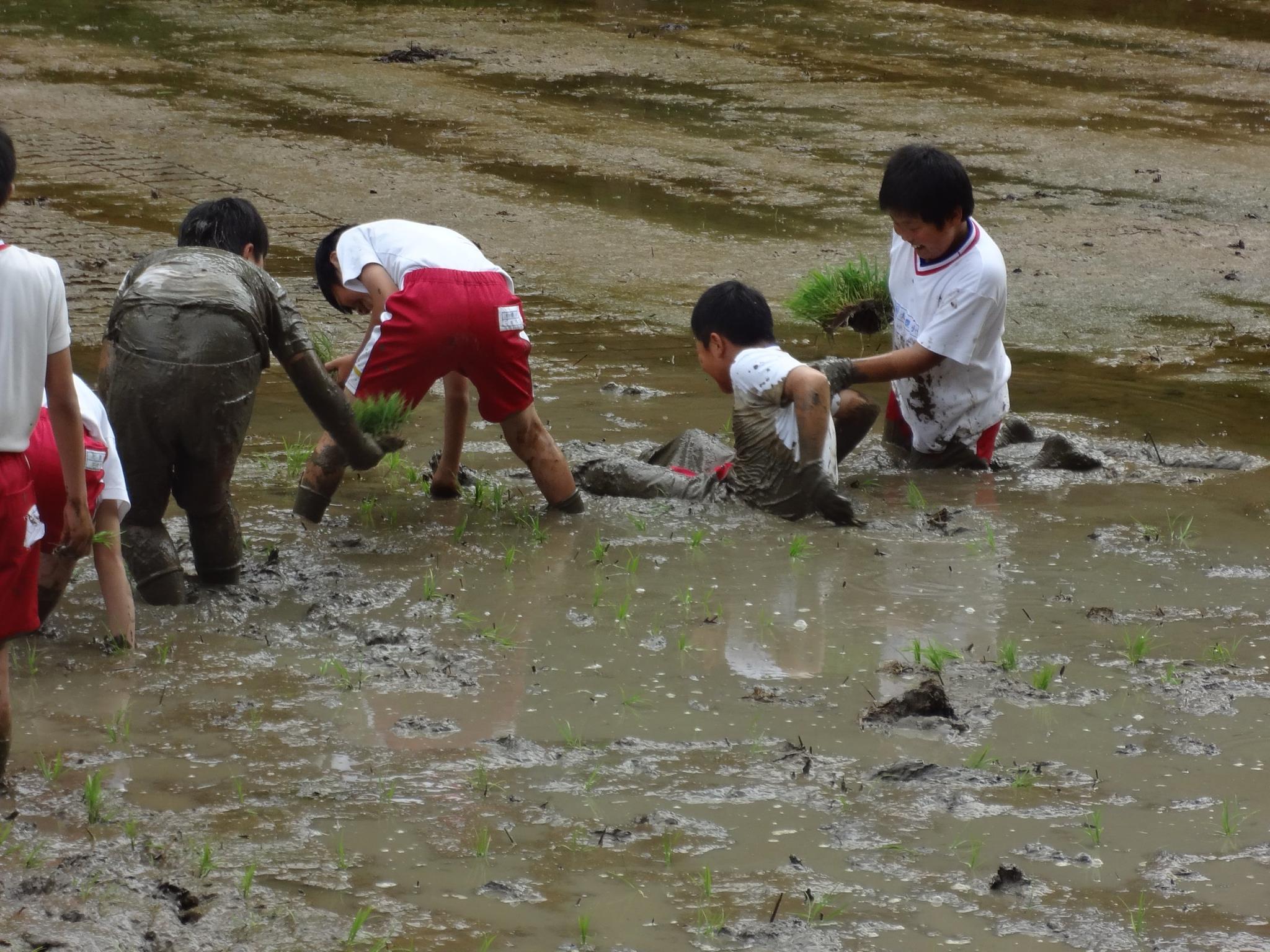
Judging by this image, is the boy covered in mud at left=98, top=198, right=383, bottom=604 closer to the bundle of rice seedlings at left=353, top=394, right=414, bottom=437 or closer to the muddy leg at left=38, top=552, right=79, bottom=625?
the muddy leg at left=38, top=552, right=79, bottom=625

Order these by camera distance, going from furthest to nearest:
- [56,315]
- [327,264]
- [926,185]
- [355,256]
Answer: [926,185], [327,264], [355,256], [56,315]

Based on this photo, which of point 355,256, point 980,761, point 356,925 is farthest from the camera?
point 355,256

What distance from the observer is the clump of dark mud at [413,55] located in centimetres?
1316

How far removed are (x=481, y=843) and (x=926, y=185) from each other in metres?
3.21

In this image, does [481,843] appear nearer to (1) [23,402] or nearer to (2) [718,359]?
(1) [23,402]

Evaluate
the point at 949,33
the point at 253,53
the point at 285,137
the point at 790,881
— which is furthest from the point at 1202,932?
the point at 949,33

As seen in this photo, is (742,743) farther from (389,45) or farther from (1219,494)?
(389,45)

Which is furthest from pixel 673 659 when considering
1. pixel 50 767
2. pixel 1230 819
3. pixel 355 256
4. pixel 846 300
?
pixel 846 300

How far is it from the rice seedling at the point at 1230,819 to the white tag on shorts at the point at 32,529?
7.90 feet

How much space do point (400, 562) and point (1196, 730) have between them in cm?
231

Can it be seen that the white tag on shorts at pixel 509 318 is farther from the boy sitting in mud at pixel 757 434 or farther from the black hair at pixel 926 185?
the black hair at pixel 926 185

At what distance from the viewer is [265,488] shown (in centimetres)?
535

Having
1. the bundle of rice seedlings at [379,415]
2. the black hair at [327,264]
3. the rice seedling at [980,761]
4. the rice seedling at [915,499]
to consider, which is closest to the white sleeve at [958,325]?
the rice seedling at [915,499]

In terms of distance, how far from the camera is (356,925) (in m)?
2.64
